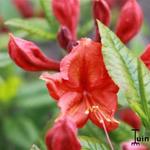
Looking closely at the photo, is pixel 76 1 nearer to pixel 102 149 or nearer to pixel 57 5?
pixel 57 5

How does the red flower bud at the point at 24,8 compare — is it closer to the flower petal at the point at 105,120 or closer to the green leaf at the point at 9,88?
the green leaf at the point at 9,88

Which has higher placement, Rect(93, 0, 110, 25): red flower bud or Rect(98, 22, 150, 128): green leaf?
Rect(93, 0, 110, 25): red flower bud

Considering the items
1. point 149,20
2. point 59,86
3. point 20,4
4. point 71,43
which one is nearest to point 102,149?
point 59,86

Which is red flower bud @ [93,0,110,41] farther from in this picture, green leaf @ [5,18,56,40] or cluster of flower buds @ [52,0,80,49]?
green leaf @ [5,18,56,40]

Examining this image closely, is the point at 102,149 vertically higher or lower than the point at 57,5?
lower

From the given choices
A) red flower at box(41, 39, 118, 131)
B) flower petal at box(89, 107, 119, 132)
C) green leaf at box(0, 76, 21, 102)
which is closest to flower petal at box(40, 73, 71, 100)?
red flower at box(41, 39, 118, 131)
